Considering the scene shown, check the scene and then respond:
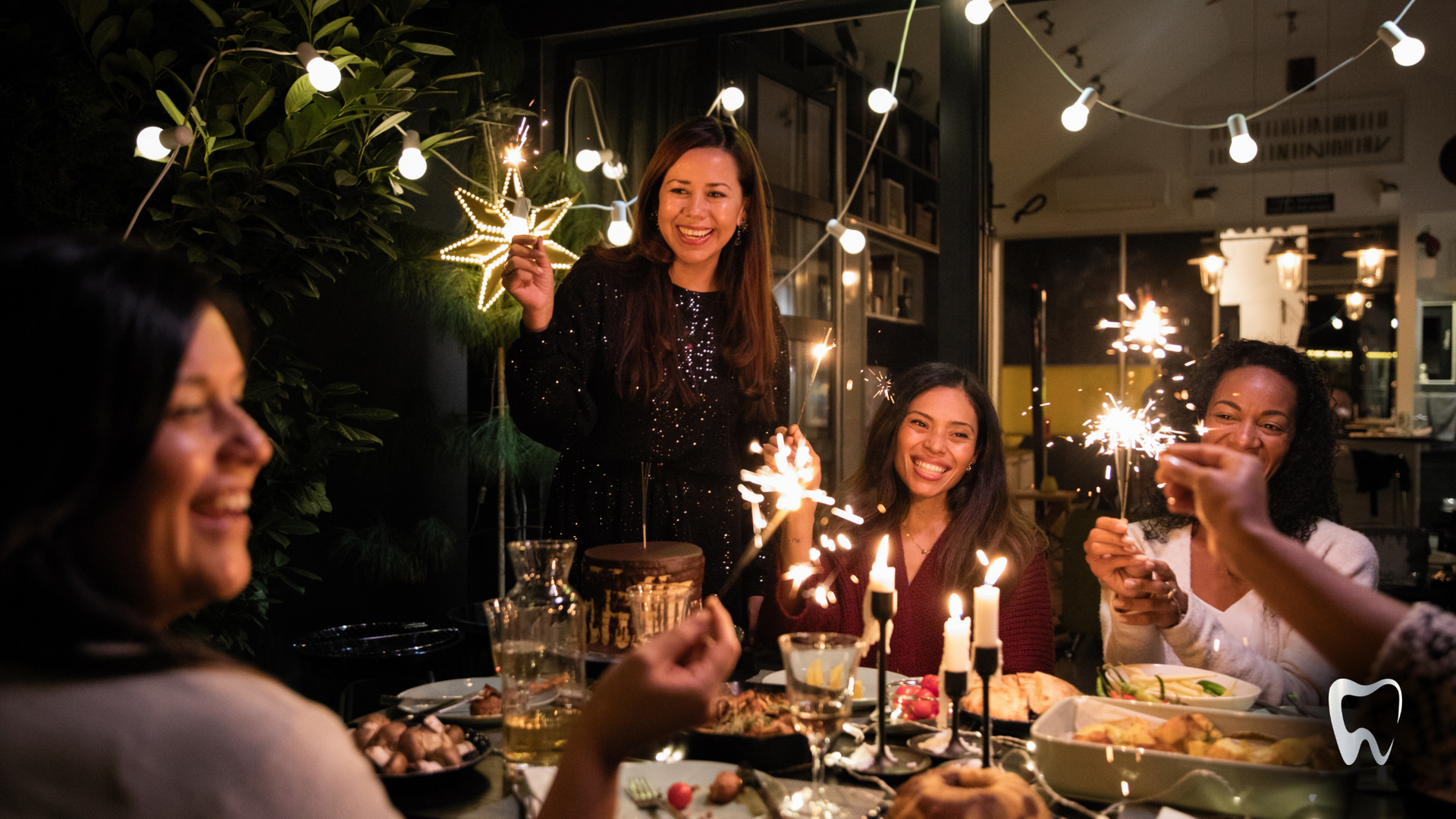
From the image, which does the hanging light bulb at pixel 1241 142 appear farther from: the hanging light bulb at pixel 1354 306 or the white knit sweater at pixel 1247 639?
the hanging light bulb at pixel 1354 306

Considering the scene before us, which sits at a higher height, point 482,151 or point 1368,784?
point 482,151

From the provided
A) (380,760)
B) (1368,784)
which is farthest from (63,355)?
(1368,784)

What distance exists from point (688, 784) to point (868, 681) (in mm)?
552

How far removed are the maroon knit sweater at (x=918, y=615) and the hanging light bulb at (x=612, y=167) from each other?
5.37 feet

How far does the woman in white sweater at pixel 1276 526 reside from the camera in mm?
1759

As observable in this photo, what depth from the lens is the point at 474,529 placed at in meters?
3.50

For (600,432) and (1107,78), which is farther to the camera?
(1107,78)

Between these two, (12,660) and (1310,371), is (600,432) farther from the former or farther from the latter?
(12,660)

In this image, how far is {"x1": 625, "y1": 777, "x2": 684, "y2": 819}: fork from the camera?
115cm

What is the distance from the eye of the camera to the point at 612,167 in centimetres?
334

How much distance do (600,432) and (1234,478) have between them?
162 centimetres

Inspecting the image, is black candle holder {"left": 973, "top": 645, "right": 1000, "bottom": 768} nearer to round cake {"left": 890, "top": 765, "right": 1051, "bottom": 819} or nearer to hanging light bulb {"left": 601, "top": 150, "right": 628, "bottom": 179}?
round cake {"left": 890, "top": 765, "right": 1051, "bottom": 819}

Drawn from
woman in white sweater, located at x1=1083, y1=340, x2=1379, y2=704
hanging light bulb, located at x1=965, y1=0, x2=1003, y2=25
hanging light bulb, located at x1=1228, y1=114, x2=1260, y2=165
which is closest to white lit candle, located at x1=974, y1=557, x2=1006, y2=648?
woman in white sweater, located at x1=1083, y1=340, x2=1379, y2=704

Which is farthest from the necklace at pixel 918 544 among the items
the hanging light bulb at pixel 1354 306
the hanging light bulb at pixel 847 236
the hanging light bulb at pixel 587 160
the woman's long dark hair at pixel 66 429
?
the hanging light bulb at pixel 1354 306
